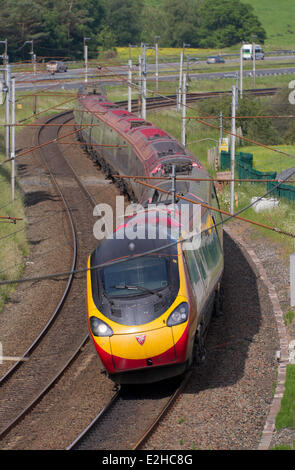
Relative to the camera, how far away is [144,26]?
128750 mm

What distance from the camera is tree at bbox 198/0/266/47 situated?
128m

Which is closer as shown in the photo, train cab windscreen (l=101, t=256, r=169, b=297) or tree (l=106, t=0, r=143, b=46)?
train cab windscreen (l=101, t=256, r=169, b=297)

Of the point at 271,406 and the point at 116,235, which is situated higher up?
the point at 116,235

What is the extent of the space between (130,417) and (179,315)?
7.05ft

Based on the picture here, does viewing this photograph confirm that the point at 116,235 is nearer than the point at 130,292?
No

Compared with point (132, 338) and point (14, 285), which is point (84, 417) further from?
point (14, 285)

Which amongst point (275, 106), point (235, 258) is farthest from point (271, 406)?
point (275, 106)

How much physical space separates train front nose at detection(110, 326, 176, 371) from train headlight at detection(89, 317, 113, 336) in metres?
0.16

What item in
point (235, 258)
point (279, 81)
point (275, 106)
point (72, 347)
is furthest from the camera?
point (279, 81)

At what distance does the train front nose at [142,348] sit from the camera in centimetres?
1293

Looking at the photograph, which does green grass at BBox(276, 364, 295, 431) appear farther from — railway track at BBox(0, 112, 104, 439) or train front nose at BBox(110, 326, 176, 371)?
railway track at BBox(0, 112, 104, 439)

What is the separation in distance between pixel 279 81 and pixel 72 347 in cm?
7601

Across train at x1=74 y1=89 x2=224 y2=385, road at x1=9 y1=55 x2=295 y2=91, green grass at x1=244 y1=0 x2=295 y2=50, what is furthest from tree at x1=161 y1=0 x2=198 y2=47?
train at x1=74 y1=89 x2=224 y2=385

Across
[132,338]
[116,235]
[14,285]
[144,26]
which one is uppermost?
[144,26]
